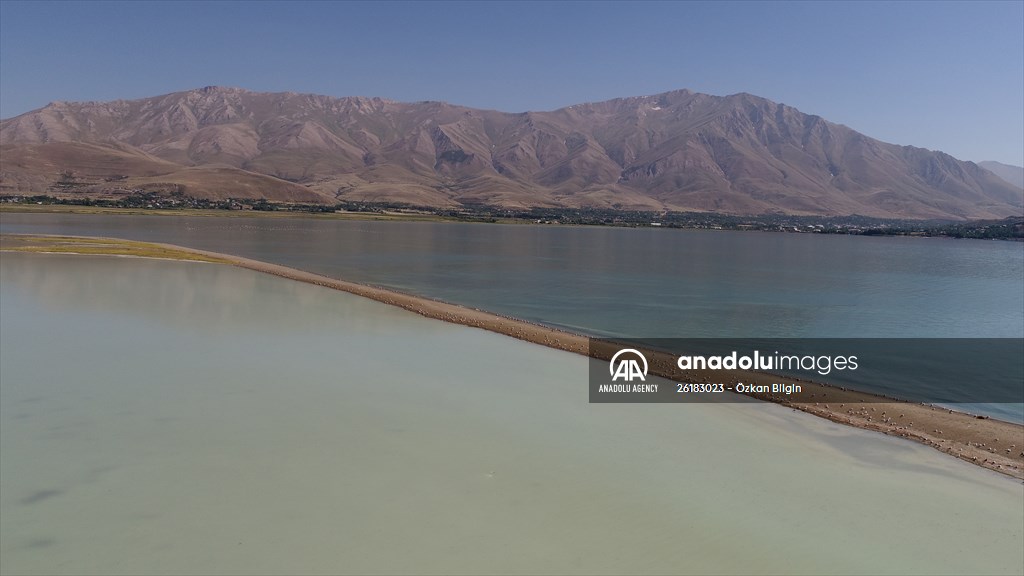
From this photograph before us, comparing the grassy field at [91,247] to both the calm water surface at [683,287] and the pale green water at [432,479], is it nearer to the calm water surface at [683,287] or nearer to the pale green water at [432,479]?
the calm water surface at [683,287]

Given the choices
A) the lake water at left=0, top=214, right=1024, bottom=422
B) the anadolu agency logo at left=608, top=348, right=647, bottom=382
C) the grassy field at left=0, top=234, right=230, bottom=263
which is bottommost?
the anadolu agency logo at left=608, top=348, right=647, bottom=382

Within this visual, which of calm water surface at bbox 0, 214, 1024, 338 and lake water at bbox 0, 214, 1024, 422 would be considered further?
calm water surface at bbox 0, 214, 1024, 338

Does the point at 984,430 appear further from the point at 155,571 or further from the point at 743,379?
the point at 155,571

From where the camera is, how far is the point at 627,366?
19.8m

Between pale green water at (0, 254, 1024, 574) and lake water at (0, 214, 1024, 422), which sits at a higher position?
lake water at (0, 214, 1024, 422)

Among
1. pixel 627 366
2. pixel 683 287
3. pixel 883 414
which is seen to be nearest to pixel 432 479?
pixel 627 366

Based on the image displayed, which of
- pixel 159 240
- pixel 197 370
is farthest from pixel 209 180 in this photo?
pixel 197 370

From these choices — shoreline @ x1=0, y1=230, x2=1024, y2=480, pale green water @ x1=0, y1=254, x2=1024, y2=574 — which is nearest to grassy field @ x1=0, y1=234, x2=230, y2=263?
shoreline @ x1=0, y1=230, x2=1024, y2=480

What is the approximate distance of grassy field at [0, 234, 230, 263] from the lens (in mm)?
46125

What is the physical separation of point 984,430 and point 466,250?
197 ft

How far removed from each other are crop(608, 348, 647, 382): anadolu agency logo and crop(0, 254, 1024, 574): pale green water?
1.45 m

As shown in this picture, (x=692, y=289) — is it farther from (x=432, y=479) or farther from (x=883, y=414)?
(x=432, y=479)

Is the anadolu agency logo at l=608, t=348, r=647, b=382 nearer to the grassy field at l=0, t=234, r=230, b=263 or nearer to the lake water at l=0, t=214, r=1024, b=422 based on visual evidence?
the lake water at l=0, t=214, r=1024, b=422

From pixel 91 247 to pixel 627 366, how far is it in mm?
47222
